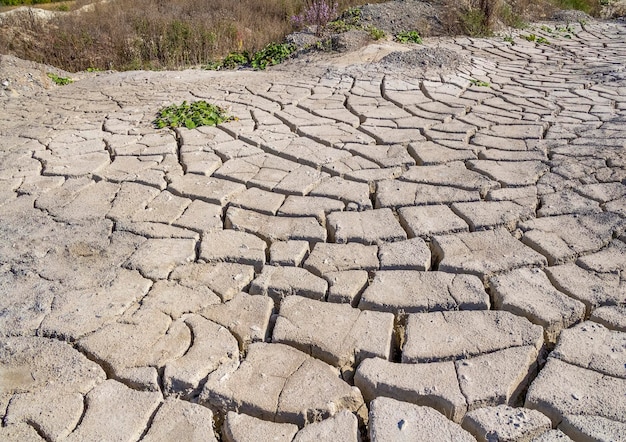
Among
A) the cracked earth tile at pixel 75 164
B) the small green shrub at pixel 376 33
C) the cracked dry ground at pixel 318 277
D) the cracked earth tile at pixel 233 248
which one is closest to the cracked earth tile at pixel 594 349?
the cracked dry ground at pixel 318 277

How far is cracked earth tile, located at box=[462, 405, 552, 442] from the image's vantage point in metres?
1.53

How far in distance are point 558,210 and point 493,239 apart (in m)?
0.52

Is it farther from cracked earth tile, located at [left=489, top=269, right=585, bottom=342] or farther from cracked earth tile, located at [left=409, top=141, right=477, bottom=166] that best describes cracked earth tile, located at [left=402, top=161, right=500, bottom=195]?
cracked earth tile, located at [left=489, top=269, right=585, bottom=342]

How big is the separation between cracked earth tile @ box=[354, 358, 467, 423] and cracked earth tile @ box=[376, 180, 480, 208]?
128cm

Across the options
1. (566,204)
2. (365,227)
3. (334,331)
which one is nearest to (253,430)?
(334,331)

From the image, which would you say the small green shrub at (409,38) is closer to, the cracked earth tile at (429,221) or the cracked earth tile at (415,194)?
the cracked earth tile at (415,194)

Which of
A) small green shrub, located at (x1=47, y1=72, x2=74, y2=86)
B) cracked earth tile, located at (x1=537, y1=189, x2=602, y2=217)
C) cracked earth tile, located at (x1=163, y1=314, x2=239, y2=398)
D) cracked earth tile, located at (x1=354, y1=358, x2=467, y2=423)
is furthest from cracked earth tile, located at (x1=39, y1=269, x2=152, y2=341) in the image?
small green shrub, located at (x1=47, y1=72, x2=74, y2=86)

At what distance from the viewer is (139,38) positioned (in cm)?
800

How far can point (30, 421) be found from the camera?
1.62 meters

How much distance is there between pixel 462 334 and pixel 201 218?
1538 mm

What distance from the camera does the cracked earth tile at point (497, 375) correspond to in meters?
1.65

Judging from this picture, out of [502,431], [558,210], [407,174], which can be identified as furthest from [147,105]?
[502,431]

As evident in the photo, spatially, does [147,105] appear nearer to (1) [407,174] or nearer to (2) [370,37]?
(1) [407,174]

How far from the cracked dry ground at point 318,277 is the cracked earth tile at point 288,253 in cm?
1
